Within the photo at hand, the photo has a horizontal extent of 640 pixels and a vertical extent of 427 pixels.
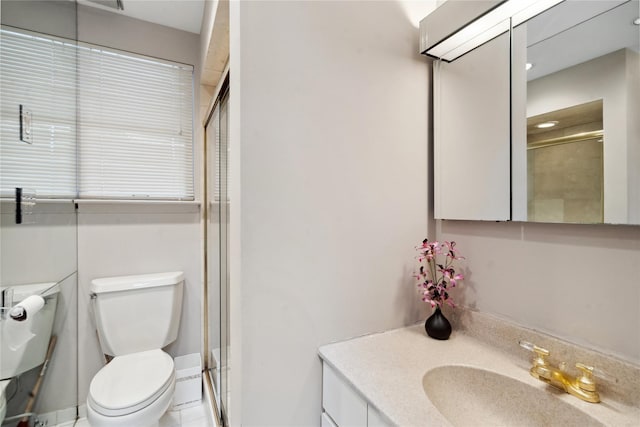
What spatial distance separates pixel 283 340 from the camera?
0.89 meters

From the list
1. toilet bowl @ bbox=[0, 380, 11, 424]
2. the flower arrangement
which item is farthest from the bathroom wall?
the flower arrangement

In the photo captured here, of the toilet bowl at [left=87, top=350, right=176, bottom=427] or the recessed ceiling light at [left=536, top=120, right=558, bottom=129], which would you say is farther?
the toilet bowl at [left=87, top=350, right=176, bottom=427]

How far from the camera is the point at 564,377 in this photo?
74 cm


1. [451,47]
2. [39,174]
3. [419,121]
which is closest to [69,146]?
[39,174]

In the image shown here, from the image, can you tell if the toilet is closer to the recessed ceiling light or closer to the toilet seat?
the toilet seat

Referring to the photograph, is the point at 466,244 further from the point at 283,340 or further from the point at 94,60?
the point at 94,60

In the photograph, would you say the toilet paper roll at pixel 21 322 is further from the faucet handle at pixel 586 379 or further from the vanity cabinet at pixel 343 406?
the faucet handle at pixel 586 379

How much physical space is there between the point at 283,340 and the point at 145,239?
1.50m

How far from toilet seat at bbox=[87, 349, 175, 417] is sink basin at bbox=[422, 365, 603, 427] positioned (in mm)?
1323

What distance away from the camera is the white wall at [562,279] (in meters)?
0.71

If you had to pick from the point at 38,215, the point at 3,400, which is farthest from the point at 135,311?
the point at 38,215

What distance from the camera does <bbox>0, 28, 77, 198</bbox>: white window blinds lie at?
1334 mm

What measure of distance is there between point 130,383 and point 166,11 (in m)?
2.19

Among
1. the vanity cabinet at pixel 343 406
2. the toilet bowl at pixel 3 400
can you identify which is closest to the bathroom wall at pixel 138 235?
the toilet bowl at pixel 3 400
